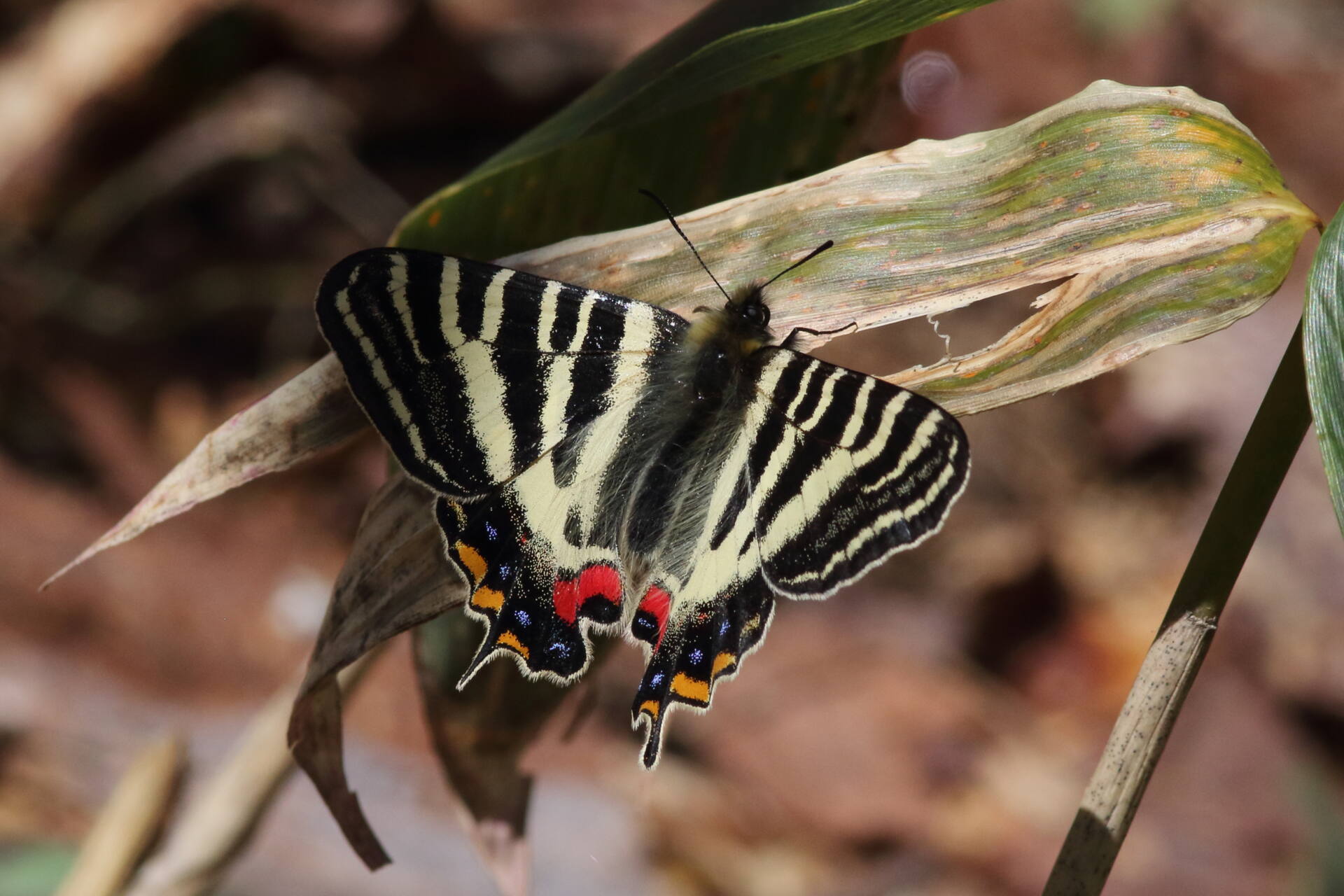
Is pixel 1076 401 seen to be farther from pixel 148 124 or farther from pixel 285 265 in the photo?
pixel 148 124

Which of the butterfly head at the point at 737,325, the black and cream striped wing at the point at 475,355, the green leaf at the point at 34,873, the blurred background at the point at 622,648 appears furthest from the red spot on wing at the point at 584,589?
the blurred background at the point at 622,648

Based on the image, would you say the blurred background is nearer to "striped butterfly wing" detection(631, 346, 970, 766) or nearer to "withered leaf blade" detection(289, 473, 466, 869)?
"striped butterfly wing" detection(631, 346, 970, 766)

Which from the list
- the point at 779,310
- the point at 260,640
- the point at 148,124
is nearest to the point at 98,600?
the point at 260,640

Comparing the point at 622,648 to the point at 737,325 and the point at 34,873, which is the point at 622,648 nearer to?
the point at 34,873

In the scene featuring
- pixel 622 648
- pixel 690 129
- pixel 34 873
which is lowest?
pixel 622 648

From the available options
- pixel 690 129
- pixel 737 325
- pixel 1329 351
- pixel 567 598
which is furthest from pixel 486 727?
pixel 1329 351
